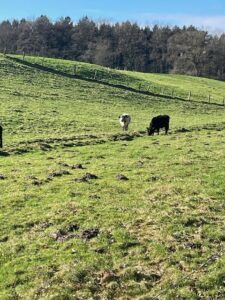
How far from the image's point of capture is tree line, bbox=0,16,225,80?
12925 cm

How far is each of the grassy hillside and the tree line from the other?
333ft

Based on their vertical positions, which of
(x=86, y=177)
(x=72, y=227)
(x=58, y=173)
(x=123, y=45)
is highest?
(x=123, y=45)

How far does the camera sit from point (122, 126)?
35.8 meters

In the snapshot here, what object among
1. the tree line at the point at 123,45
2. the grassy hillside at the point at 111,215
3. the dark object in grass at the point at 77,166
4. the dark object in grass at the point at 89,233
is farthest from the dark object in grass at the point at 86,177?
the tree line at the point at 123,45

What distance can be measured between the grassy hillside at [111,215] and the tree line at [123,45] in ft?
333

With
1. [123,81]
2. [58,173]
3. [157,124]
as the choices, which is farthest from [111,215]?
[123,81]

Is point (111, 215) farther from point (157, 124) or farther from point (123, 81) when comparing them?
point (123, 81)

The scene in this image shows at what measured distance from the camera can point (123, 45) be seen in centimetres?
14500

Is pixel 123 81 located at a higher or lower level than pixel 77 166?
higher

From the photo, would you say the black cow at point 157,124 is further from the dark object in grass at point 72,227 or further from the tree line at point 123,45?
the tree line at point 123,45

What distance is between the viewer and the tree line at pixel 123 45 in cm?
12925

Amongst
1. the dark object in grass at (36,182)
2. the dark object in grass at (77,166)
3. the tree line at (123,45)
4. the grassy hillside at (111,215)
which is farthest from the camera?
the tree line at (123,45)

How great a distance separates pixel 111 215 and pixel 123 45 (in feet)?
443

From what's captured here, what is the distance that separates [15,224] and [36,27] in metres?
144
